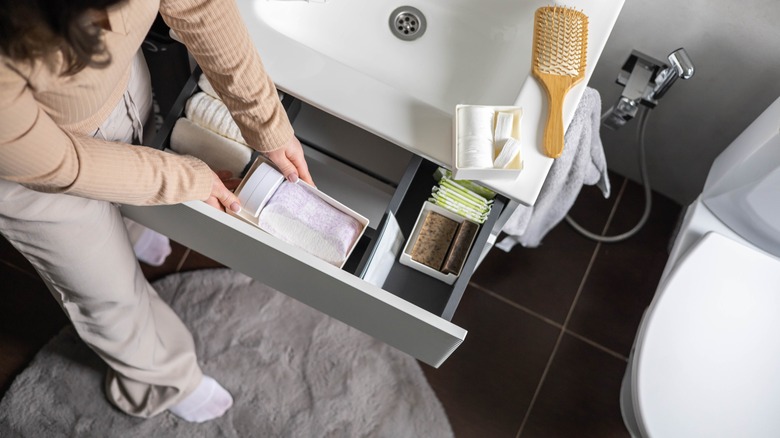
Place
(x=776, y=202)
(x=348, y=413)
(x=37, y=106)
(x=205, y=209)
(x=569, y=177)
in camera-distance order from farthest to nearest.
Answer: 1. (x=348, y=413)
2. (x=569, y=177)
3. (x=776, y=202)
4. (x=205, y=209)
5. (x=37, y=106)

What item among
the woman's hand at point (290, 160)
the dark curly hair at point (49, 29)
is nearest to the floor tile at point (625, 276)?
the woman's hand at point (290, 160)

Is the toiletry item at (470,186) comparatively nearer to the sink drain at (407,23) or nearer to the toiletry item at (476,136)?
the toiletry item at (476,136)

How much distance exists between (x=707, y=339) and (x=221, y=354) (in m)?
1.05

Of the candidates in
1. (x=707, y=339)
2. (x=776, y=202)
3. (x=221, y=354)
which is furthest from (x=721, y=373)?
(x=221, y=354)

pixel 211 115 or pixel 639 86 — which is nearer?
pixel 211 115

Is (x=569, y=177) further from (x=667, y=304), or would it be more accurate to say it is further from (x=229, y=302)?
(x=229, y=302)

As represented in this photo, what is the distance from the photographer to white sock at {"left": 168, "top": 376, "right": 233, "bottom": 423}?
4.99 feet

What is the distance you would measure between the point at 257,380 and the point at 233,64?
90 cm

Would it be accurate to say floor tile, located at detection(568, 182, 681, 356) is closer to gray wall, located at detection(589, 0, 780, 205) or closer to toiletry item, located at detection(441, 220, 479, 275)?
gray wall, located at detection(589, 0, 780, 205)

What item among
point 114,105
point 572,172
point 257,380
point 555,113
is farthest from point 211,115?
point 257,380

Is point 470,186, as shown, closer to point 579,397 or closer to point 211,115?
point 211,115

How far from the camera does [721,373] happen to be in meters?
1.21

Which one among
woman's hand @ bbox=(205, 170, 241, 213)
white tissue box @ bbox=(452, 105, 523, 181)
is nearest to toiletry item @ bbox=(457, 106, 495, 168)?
white tissue box @ bbox=(452, 105, 523, 181)

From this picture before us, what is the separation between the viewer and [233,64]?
941 mm
